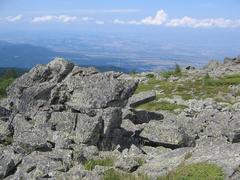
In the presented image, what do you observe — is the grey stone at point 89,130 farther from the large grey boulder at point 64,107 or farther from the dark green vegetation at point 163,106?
the dark green vegetation at point 163,106

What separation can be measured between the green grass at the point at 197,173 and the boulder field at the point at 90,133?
0.30 metres

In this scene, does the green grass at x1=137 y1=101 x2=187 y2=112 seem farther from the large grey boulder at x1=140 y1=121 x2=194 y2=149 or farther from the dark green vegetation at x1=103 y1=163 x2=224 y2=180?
the dark green vegetation at x1=103 y1=163 x2=224 y2=180

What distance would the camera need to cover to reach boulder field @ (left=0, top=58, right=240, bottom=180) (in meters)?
20.0

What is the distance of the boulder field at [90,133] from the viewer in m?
20.0

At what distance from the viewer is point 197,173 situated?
17281 mm

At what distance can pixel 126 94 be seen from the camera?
30.5 meters

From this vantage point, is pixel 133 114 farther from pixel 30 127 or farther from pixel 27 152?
pixel 27 152

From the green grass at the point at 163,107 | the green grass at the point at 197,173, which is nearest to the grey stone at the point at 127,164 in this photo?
the green grass at the point at 197,173

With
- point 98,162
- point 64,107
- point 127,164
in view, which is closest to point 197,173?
point 127,164

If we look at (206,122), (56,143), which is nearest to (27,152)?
(56,143)

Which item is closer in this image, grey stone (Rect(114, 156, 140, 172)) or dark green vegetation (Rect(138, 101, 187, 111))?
grey stone (Rect(114, 156, 140, 172))

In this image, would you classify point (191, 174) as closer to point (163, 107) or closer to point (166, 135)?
point (166, 135)

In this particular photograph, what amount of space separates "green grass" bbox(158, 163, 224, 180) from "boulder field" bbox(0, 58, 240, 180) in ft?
0.98

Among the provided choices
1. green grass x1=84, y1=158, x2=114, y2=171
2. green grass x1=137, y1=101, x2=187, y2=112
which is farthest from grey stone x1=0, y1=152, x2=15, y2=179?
green grass x1=137, y1=101, x2=187, y2=112
